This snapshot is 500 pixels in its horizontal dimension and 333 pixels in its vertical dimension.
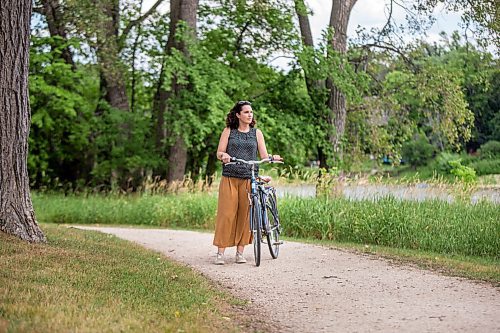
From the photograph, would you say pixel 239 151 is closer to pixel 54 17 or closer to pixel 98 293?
pixel 98 293

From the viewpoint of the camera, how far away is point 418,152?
36281 mm

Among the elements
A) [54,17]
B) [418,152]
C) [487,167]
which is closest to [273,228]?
[54,17]

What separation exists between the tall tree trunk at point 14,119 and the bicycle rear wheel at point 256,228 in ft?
9.19

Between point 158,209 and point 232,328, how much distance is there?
1318cm

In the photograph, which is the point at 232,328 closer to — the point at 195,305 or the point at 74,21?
the point at 195,305

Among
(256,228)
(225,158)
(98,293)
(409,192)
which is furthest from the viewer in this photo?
(409,192)

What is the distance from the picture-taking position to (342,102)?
23.4 metres

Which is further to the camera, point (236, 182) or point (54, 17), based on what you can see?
point (54, 17)

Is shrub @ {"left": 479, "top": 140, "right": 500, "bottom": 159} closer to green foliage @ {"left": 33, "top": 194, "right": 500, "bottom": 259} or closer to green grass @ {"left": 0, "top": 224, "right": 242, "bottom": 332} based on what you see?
green foliage @ {"left": 33, "top": 194, "right": 500, "bottom": 259}

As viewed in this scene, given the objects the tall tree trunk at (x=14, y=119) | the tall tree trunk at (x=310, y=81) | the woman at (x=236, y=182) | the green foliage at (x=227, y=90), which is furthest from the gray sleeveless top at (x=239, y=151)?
the tall tree trunk at (x=310, y=81)

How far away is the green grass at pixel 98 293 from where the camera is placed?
5.75 metres

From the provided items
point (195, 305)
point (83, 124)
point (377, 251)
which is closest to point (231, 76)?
point (83, 124)

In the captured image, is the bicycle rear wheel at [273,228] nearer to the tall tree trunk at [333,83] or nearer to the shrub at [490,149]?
the tall tree trunk at [333,83]

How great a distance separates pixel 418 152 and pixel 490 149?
203 inches
